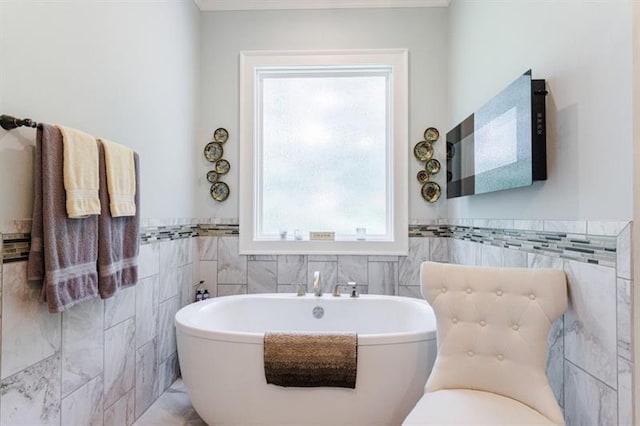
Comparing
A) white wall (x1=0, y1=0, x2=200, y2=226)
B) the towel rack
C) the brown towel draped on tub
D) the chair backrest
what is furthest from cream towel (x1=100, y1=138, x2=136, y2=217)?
the chair backrest

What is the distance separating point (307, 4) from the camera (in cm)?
286

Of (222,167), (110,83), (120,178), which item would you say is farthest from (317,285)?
(110,83)

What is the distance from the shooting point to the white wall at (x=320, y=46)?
285cm

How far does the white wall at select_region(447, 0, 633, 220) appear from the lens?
113 cm

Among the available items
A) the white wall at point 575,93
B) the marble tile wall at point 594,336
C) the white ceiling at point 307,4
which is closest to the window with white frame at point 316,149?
the white ceiling at point 307,4

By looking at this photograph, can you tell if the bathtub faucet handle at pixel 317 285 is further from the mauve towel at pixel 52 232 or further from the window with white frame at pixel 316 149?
the mauve towel at pixel 52 232

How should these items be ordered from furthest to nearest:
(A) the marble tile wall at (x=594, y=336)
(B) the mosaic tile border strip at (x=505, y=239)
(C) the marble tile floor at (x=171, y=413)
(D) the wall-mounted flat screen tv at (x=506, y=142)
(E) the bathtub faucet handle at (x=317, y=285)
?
(E) the bathtub faucet handle at (x=317, y=285), (C) the marble tile floor at (x=171, y=413), (D) the wall-mounted flat screen tv at (x=506, y=142), (B) the mosaic tile border strip at (x=505, y=239), (A) the marble tile wall at (x=594, y=336)

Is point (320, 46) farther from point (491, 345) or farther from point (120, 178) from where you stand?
point (491, 345)

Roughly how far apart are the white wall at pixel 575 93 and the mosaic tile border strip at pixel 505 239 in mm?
82

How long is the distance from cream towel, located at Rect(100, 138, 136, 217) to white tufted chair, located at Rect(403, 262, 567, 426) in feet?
4.77

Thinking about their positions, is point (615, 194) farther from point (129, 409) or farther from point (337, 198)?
point (129, 409)

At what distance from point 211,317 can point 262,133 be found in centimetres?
153

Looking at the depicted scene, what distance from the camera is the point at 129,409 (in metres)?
1.96

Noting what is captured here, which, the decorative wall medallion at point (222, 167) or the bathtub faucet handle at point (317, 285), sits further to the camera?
the decorative wall medallion at point (222, 167)
